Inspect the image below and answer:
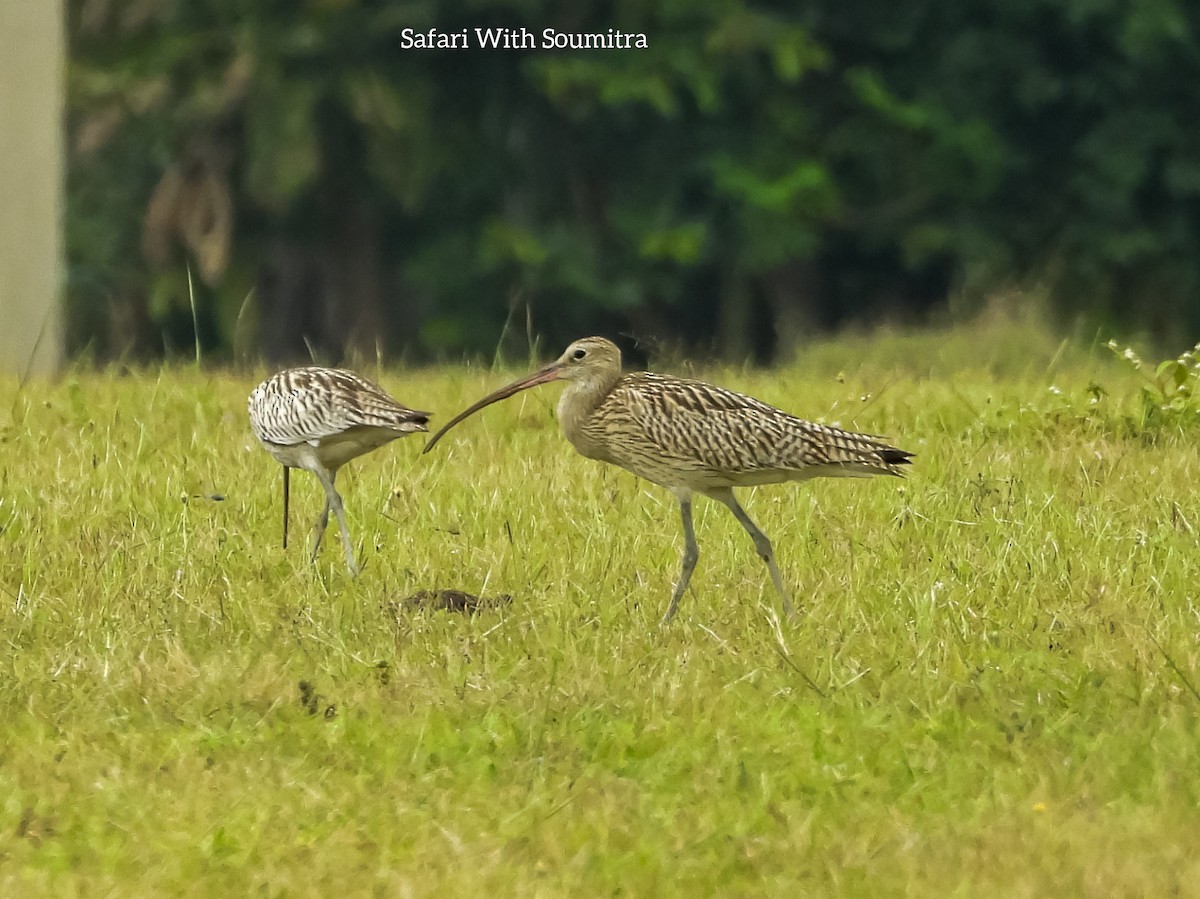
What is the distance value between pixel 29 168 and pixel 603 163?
943cm

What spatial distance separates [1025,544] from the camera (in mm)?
8305

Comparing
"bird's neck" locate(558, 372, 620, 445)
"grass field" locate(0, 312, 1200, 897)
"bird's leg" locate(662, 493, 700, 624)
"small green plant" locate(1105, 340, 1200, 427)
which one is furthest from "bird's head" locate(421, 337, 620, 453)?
"small green plant" locate(1105, 340, 1200, 427)

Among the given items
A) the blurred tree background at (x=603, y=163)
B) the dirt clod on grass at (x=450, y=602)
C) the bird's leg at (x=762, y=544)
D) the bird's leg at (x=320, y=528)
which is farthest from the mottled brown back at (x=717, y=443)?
the blurred tree background at (x=603, y=163)

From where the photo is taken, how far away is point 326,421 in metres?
8.13

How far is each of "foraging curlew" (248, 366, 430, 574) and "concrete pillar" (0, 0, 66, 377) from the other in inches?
299

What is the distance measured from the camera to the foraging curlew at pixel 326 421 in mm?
8078

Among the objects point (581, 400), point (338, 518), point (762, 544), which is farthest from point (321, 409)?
point (762, 544)

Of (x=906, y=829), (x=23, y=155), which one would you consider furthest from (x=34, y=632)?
(x=23, y=155)

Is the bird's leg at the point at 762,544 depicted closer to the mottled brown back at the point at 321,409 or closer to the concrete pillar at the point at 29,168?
the mottled brown back at the point at 321,409

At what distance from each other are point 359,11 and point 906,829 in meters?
18.8

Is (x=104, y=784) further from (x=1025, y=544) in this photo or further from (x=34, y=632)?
(x=1025, y=544)

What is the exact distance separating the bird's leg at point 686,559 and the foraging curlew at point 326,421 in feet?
3.33

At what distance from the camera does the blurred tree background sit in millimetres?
22891

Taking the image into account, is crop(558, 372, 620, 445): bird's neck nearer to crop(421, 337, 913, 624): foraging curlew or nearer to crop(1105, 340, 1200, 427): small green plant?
crop(421, 337, 913, 624): foraging curlew
